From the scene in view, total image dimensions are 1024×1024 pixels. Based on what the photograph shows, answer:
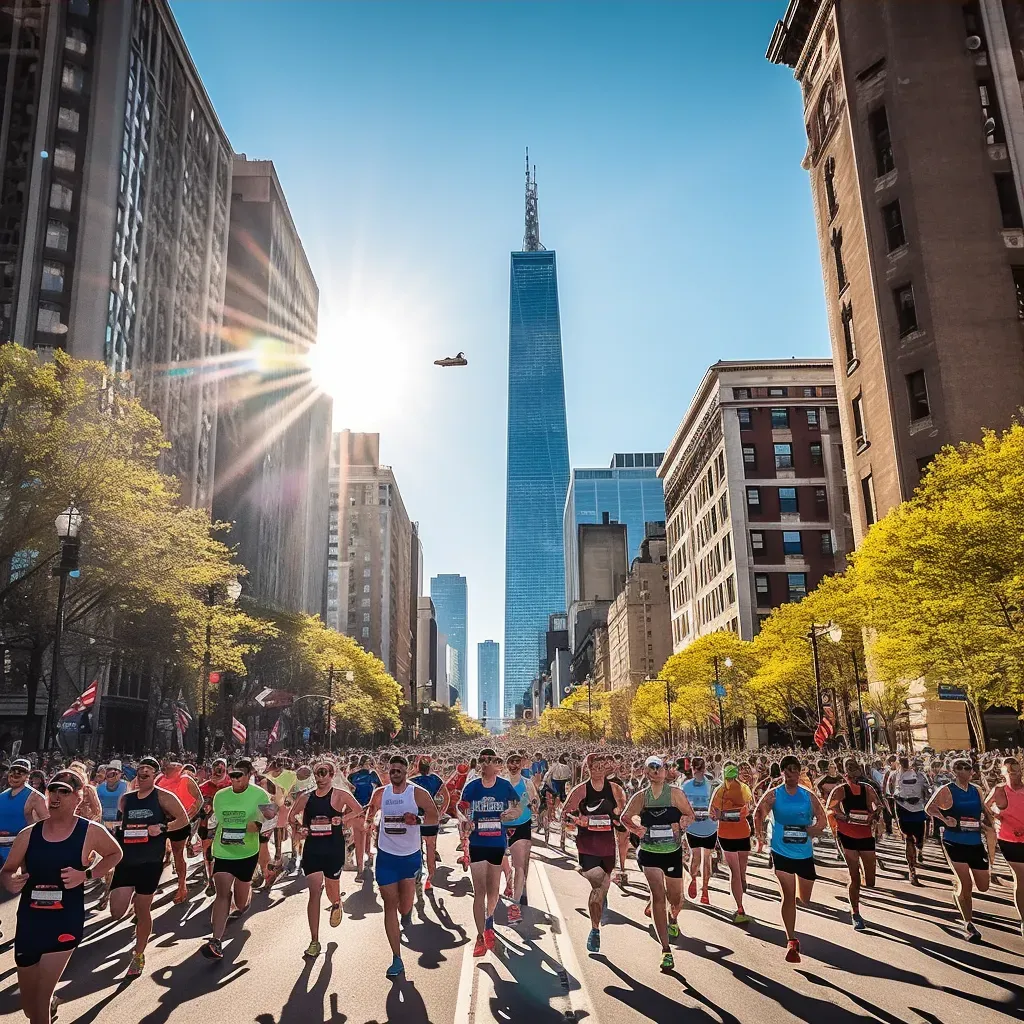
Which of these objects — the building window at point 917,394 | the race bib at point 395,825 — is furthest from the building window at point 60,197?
the race bib at point 395,825

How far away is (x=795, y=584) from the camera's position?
74.3 meters

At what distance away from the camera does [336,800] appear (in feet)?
31.8

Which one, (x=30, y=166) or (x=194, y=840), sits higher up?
(x=30, y=166)

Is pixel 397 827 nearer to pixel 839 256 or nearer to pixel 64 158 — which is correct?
pixel 839 256

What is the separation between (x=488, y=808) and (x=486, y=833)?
0.33 m

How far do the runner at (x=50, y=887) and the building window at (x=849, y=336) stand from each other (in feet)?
154

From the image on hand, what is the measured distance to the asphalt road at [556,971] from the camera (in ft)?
23.1

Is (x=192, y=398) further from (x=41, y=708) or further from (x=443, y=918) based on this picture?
(x=443, y=918)

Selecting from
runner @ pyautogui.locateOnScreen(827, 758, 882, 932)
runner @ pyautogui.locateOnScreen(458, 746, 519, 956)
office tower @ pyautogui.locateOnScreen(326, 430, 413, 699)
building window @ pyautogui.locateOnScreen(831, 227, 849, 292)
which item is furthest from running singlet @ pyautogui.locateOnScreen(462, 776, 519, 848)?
office tower @ pyautogui.locateOnScreen(326, 430, 413, 699)

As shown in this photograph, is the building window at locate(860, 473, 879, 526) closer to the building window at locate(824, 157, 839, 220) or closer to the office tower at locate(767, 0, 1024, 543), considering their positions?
the office tower at locate(767, 0, 1024, 543)

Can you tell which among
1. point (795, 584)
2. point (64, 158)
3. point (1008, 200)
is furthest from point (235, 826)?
point (795, 584)

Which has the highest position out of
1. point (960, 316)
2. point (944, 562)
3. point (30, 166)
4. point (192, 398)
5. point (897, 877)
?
point (30, 166)

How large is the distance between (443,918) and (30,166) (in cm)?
6762

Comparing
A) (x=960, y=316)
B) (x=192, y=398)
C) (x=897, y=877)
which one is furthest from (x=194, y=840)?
(x=192, y=398)
